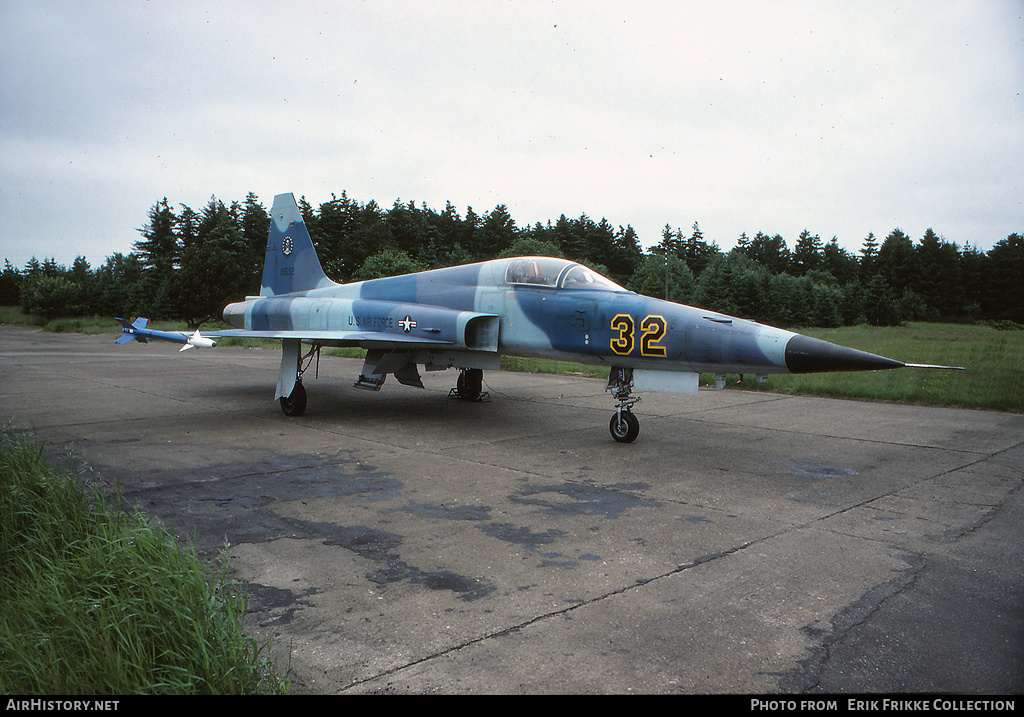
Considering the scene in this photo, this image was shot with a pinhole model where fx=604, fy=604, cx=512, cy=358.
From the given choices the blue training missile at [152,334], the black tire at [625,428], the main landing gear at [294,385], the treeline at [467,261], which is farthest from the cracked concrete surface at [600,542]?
the treeline at [467,261]

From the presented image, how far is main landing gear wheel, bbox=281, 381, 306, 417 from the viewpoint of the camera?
966 centimetres

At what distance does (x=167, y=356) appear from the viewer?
2152cm

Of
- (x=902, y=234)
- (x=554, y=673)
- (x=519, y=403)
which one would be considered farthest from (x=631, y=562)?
(x=902, y=234)

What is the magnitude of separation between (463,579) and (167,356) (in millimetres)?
21564

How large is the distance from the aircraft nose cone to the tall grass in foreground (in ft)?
18.0

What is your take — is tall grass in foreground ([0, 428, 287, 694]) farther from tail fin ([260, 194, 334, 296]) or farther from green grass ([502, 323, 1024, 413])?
green grass ([502, 323, 1024, 413])

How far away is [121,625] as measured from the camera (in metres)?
2.48

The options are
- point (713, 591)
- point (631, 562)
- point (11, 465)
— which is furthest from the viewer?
point (11, 465)

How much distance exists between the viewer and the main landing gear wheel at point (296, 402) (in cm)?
966

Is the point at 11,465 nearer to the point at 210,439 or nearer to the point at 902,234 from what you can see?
the point at 210,439

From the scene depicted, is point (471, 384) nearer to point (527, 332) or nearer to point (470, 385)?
point (470, 385)

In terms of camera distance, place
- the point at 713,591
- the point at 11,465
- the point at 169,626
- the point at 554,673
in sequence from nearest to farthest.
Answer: the point at 169,626 < the point at 554,673 < the point at 713,591 < the point at 11,465

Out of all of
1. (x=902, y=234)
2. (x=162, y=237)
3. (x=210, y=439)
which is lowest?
(x=210, y=439)

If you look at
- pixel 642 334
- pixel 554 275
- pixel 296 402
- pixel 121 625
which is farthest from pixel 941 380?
pixel 121 625
